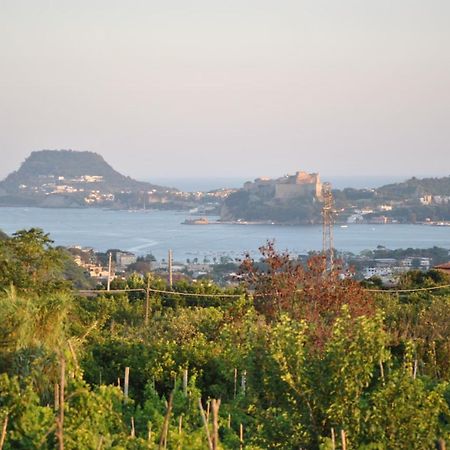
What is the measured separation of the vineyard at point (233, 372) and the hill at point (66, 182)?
289 ft

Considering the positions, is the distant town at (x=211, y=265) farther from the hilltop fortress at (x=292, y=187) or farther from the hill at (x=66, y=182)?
the hill at (x=66, y=182)


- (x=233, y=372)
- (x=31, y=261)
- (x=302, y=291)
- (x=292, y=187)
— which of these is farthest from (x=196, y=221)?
(x=233, y=372)

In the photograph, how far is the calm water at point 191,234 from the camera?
209 ft

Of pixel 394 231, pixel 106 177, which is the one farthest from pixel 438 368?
pixel 106 177

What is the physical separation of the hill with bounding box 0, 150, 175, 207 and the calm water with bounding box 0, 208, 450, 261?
778cm

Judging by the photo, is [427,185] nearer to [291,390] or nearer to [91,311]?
[91,311]

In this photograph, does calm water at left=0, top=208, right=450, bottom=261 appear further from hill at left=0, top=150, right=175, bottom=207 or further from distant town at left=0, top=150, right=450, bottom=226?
hill at left=0, top=150, right=175, bottom=207

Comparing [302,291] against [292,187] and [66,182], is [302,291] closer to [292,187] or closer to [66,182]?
[292,187]

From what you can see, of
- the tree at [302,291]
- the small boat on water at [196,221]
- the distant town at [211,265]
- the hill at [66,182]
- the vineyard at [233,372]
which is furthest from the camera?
the hill at [66,182]

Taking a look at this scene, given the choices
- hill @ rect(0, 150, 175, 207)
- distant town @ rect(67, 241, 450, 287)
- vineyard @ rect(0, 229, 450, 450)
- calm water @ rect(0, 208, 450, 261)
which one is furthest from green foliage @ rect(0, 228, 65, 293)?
hill @ rect(0, 150, 175, 207)

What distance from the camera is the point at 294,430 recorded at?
6.54m

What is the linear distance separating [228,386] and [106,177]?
110 meters

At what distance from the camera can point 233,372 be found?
32.6 feet

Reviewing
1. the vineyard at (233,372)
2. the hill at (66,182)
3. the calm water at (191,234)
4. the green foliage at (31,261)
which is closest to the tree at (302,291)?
the vineyard at (233,372)
